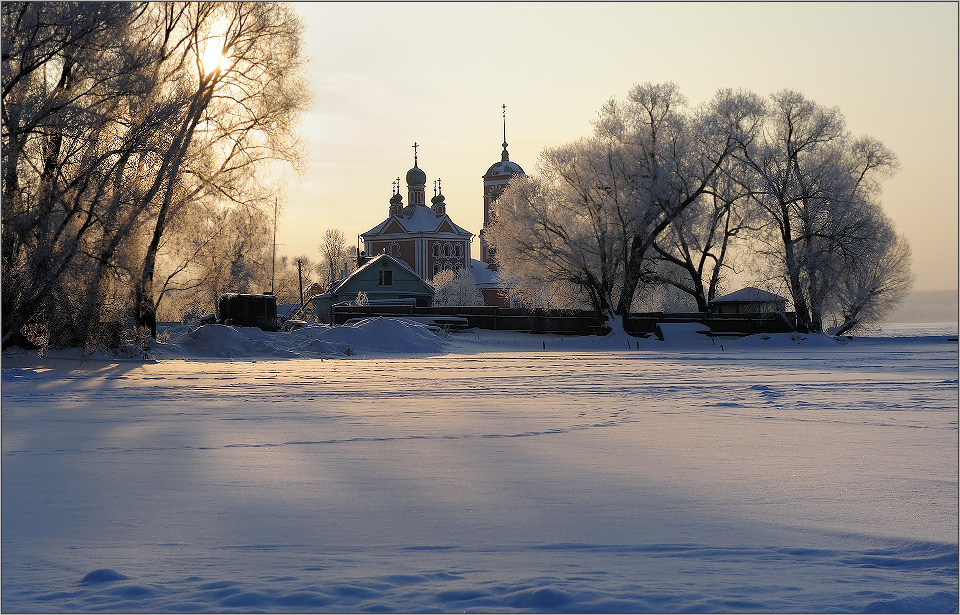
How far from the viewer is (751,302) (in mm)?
43344

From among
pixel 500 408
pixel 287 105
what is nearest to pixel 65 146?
pixel 287 105

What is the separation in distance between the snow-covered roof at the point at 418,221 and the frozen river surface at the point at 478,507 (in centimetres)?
8191

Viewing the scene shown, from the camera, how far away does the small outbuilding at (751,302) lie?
43.1 metres

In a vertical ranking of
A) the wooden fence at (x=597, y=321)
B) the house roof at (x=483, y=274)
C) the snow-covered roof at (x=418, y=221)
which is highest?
the snow-covered roof at (x=418, y=221)

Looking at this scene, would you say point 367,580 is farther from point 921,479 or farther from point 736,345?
point 736,345

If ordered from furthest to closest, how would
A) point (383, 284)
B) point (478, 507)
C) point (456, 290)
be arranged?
point (456, 290)
point (383, 284)
point (478, 507)

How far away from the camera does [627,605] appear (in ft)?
12.2

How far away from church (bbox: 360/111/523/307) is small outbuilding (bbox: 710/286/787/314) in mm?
45657

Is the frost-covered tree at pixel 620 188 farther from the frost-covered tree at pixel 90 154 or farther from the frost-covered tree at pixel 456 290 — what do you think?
the frost-covered tree at pixel 456 290

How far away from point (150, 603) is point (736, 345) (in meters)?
37.2

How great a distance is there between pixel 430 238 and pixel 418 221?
3.74 metres

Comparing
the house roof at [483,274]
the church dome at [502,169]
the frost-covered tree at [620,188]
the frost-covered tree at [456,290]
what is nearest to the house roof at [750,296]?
the frost-covered tree at [620,188]

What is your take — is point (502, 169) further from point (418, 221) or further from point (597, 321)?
point (597, 321)

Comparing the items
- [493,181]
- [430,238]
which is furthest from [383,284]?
[493,181]
